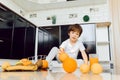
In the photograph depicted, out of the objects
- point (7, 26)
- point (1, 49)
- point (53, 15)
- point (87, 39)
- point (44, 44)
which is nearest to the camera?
point (1, 49)

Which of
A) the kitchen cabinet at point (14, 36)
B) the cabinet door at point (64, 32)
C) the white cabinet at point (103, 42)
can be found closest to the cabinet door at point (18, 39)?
the kitchen cabinet at point (14, 36)

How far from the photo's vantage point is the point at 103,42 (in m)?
2.98

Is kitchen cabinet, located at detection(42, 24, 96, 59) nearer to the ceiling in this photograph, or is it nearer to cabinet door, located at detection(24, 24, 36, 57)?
cabinet door, located at detection(24, 24, 36, 57)

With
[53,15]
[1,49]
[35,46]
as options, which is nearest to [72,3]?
[53,15]

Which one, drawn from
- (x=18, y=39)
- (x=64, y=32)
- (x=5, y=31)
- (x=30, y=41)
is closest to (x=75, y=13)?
(x=64, y=32)

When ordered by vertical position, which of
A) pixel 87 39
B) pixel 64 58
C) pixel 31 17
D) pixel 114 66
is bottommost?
pixel 114 66

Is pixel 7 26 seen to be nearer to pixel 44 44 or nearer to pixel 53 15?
pixel 44 44

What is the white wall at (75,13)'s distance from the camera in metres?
3.28

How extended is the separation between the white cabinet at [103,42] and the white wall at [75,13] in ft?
0.91

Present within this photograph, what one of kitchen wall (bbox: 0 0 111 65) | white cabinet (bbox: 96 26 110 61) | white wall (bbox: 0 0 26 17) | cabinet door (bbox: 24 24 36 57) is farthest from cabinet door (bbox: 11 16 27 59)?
white cabinet (bbox: 96 26 110 61)

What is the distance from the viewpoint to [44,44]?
10.7 feet

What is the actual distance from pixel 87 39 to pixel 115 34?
679 mm

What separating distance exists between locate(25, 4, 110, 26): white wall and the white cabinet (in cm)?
28

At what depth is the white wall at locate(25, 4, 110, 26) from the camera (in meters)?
3.28
